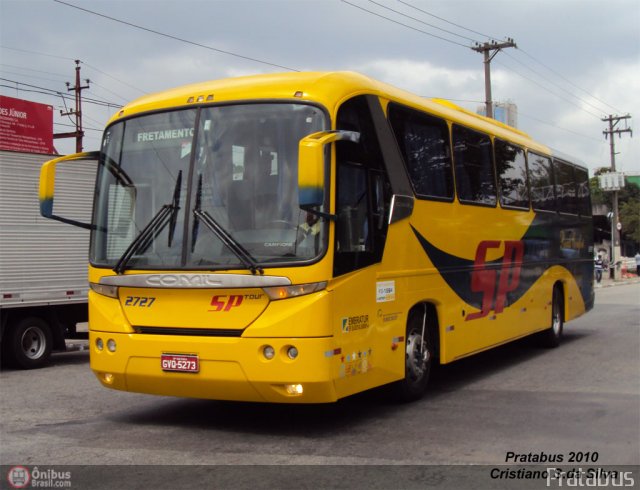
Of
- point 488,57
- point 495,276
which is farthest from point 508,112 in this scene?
point 495,276

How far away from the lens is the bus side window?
700 cm

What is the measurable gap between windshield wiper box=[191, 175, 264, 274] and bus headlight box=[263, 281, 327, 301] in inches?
7.8

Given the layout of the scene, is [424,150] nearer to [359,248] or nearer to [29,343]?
[359,248]

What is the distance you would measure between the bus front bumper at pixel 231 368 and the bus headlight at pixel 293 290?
14.9 inches

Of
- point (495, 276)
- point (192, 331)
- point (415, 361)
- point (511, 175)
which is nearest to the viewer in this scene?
point (192, 331)

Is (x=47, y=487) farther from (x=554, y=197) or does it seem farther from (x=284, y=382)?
(x=554, y=197)

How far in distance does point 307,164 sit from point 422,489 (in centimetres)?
260

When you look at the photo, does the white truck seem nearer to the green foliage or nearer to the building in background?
the building in background

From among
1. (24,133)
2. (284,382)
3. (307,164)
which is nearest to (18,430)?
(284,382)

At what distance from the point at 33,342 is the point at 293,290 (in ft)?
24.4

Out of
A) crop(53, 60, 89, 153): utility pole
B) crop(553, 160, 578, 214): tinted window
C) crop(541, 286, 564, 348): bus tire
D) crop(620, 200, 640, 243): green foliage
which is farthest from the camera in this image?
crop(620, 200, 640, 243): green foliage

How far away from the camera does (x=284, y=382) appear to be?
21.7 feet

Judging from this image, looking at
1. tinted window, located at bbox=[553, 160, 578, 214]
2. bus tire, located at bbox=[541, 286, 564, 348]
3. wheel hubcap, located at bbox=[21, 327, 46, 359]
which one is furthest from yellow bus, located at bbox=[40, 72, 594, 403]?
tinted window, located at bbox=[553, 160, 578, 214]

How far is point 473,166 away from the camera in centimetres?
1027
